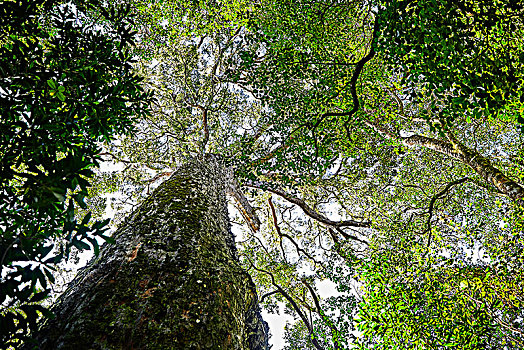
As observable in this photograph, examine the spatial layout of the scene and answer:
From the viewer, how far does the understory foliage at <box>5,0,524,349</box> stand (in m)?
3.41

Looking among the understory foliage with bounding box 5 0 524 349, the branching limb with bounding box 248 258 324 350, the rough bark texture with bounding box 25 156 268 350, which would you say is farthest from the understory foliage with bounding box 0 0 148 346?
the branching limb with bounding box 248 258 324 350

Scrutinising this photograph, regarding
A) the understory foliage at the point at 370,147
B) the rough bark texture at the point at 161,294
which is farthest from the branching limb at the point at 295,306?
the rough bark texture at the point at 161,294

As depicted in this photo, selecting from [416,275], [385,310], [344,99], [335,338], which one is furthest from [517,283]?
[344,99]

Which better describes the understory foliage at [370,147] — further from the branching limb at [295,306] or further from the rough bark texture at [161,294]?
the rough bark texture at [161,294]

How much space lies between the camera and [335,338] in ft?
16.7

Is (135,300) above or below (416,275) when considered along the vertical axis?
below

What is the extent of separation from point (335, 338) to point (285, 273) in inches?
142

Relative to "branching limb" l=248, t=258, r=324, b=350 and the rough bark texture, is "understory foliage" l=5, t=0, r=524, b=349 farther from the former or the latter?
the rough bark texture

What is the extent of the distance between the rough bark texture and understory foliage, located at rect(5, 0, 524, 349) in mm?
1721

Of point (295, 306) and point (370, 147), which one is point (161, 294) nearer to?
point (295, 306)

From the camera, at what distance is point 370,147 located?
8.61 m

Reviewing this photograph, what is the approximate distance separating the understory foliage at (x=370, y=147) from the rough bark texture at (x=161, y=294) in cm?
172

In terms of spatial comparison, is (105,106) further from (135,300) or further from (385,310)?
(385,310)

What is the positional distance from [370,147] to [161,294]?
7.87m
